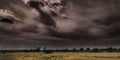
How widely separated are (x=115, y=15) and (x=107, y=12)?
0.93 feet

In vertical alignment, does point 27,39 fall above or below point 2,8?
below

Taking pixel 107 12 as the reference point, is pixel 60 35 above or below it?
below

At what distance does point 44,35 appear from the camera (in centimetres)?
1172

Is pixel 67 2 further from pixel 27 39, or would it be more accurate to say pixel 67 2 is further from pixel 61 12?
pixel 27 39

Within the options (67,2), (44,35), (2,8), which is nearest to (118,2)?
(67,2)

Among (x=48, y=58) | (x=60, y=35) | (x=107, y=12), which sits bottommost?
(x=48, y=58)

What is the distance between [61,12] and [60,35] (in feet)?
2.56

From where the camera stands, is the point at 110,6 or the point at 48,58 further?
the point at 48,58

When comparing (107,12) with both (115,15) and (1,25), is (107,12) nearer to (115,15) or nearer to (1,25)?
(115,15)

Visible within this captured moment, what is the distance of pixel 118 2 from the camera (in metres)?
11.3

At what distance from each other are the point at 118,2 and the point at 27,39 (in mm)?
3332

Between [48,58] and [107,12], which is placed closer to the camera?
[107,12]

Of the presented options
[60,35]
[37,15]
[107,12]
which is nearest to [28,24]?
[37,15]

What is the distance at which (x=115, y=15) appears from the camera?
11.3 metres
